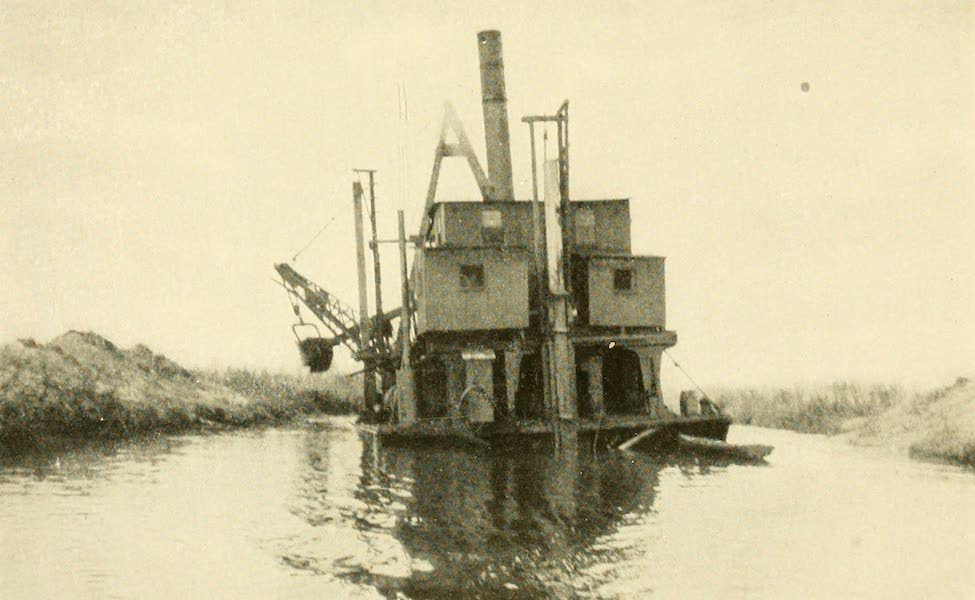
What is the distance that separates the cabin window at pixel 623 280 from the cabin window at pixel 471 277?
379cm

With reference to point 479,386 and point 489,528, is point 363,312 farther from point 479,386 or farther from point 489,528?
point 489,528

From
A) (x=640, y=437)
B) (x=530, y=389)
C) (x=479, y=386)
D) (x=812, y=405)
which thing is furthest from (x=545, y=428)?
(x=812, y=405)

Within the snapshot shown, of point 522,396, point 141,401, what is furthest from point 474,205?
point 141,401

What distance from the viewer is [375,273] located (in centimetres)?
3262

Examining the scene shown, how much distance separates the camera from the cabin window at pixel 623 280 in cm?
2486

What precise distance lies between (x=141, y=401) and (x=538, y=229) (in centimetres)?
1432

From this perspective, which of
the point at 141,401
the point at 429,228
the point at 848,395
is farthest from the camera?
the point at 429,228

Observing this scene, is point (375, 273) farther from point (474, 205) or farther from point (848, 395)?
point (848, 395)

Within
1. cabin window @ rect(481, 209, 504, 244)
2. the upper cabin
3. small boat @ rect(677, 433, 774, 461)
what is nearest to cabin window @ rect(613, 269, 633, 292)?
the upper cabin

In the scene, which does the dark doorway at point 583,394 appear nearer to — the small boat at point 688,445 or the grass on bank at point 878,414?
the small boat at point 688,445

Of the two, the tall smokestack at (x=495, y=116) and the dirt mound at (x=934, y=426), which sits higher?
the tall smokestack at (x=495, y=116)

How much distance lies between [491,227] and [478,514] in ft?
48.2

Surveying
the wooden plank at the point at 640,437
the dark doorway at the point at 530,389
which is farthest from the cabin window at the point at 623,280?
the wooden plank at the point at 640,437

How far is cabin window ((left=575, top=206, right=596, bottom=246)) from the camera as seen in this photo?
2736cm
